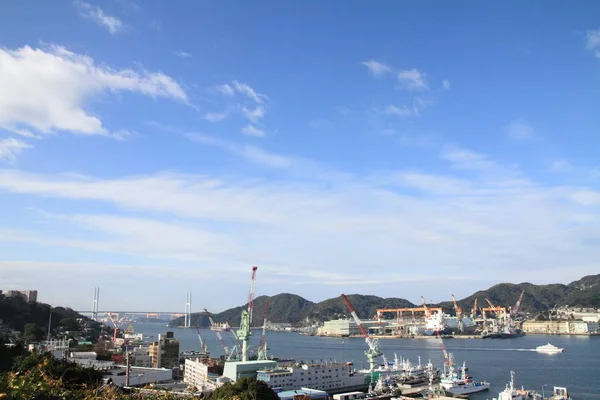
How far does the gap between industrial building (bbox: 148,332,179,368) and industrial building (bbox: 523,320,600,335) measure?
163 ft

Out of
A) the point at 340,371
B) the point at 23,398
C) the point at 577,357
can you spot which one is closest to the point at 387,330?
the point at 577,357

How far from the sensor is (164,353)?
25219 mm

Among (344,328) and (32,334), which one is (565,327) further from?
(32,334)

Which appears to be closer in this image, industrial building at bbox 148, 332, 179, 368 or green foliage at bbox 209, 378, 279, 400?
green foliage at bbox 209, 378, 279, 400

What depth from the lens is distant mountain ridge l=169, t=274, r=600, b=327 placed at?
88438mm

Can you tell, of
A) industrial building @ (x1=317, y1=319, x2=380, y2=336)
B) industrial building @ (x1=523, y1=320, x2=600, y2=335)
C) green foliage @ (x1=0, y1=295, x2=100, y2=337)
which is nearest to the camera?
green foliage @ (x1=0, y1=295, x2=100, y2=337)

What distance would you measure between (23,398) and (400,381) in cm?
1978

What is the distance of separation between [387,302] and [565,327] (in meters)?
49.5

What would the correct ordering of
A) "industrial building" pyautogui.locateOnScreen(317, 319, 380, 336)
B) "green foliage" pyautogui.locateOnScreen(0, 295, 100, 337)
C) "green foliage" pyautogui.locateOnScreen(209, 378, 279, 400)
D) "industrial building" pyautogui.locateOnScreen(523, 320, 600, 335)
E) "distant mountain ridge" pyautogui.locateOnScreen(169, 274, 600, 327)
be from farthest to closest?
"distant mountain ridge" pyautogui.locateOnScreen(169, 274, 600, 327) < "industrial building" pyautogui.locateOnScreen(317, 319, 380, 336) < "industrial building" pyautogui.locateOnScreen(523, 320, 600, 335) < "green foliage" pyautogui.locateOnScreen(0, 295, 100, 337) < "green foliage" pyautogui.locateOnScreen(209, 378, 279, 400)

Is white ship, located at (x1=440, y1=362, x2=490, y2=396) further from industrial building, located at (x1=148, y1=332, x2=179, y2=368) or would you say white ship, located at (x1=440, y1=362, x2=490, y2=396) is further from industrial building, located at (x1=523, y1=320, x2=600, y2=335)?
industrial building, located at (x1=523, y1=320, x2=600, y2=335)

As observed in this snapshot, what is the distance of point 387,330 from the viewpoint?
227 ft

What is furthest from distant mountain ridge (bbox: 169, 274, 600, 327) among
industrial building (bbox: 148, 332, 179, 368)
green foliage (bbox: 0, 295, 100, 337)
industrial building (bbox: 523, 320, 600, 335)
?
industrial building (bbox: 148, 332, 179, 368)

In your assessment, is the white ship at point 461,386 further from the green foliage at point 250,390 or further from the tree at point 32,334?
the tree at point 32,334

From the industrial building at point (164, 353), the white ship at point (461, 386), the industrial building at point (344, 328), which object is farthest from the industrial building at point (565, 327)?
the industrial building at point (164, 353)
